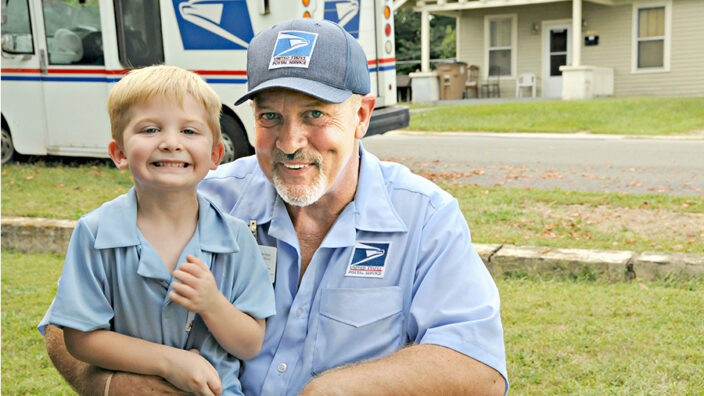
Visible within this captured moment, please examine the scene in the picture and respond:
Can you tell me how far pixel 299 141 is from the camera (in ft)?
8.05

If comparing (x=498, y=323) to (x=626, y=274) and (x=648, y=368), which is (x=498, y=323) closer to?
(x=648, y=368)

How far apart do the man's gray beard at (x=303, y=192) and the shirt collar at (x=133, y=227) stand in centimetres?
21

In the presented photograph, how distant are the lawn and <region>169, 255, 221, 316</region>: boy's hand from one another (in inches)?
161

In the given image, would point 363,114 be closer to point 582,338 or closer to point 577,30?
point 582,338

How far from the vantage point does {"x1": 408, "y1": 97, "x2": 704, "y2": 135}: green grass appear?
16.4m

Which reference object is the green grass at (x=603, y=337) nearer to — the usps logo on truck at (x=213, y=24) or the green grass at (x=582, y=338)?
the green grass at (x=582, y=338)

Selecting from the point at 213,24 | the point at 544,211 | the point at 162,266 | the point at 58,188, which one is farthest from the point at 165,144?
the point at 213,24

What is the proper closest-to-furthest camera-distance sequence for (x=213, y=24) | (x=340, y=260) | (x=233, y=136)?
(x=340, y=260) → (x=213, y=24) → (x=233, y=136)

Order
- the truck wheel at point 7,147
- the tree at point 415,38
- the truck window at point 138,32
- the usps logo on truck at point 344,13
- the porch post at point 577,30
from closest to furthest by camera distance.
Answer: the truck window at point 138,32 → the usps logo on truck at point 344,13 → the truck wheel at point 7,147 → the porch post at point 577,30 → the tree at point 415,38

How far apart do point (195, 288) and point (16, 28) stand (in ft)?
31.7

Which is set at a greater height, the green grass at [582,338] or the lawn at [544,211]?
the lawn at [544,211]

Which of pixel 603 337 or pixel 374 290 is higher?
pixel 374 290

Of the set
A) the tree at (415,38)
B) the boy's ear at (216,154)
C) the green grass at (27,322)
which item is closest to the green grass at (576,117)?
the green grass at (27,322)

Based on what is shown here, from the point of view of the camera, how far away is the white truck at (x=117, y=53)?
31.7ft
